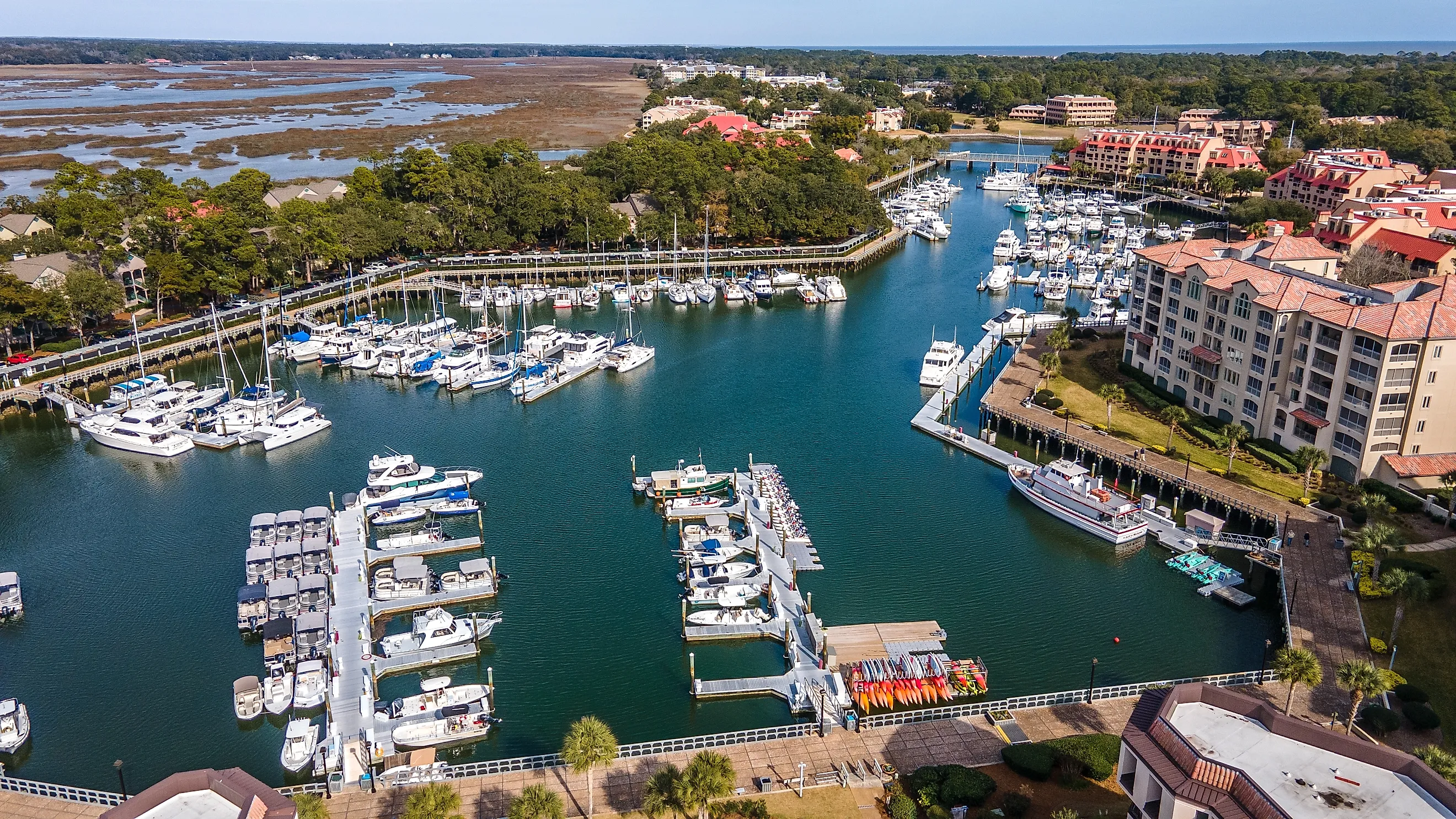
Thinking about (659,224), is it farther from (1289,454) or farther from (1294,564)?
(1294,564)

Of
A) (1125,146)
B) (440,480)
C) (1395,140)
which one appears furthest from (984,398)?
(1395,140)

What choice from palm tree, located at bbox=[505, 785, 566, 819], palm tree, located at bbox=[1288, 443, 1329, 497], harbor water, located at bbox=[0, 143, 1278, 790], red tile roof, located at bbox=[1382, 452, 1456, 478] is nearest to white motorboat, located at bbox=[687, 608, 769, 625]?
harbor water, located at bbox=[0, 143, 1278, 790]

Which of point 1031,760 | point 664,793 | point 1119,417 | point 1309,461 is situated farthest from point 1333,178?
point 664,793

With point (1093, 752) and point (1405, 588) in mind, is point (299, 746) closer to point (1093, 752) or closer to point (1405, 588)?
point (1093, 752)

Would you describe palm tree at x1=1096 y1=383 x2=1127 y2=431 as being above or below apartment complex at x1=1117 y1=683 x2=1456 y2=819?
below

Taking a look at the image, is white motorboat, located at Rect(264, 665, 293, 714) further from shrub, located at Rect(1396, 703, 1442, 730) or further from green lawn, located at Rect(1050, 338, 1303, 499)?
green lawn, located at Rect(1050, 338, 1303, 499)

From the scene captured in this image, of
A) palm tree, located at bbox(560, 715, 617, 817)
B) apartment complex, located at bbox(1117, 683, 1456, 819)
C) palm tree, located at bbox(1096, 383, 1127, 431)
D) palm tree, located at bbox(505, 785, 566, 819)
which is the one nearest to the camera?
apartment complex, located at bbox(1117, 683, 1456, 819)
